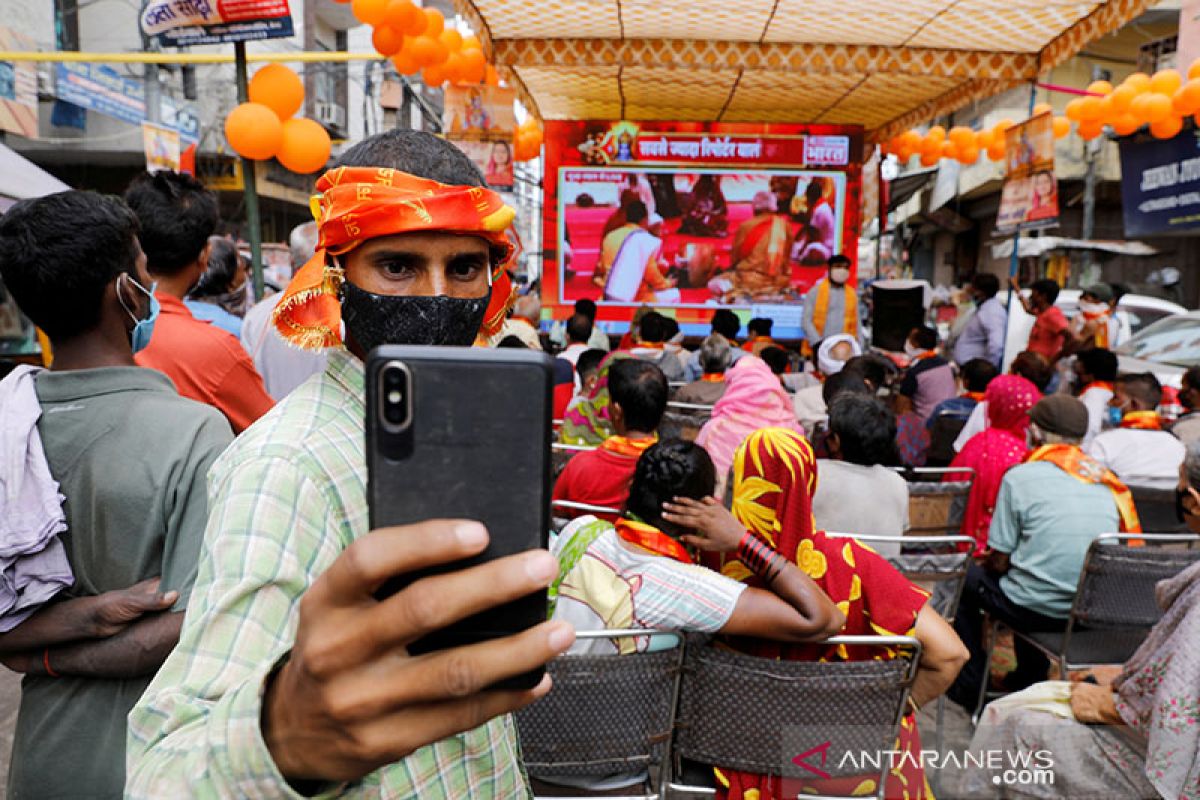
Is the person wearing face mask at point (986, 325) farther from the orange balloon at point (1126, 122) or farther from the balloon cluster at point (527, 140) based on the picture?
the balloon cluster at point (527, 140)

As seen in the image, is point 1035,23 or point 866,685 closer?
point 866,685

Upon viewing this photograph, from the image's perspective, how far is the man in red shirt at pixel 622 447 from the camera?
338 cm

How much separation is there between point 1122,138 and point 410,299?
608 inches

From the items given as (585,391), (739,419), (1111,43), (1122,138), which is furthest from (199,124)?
(1111,43)

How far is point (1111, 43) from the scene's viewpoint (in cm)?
1778

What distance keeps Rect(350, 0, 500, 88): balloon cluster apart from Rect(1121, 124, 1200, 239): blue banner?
34.0 ft

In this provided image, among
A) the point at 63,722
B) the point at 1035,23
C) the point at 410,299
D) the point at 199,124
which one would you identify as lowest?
the point at 63,722

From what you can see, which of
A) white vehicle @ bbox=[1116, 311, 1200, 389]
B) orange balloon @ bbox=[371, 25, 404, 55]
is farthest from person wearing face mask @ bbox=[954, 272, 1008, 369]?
orange balloon @ bbox=[371, 25, 404, 55]

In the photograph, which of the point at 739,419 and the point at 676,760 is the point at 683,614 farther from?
the point at 739,419

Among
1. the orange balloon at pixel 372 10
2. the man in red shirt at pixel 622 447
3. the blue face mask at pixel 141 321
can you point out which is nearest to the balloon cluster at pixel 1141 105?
the orange balloon at pixel 372 10

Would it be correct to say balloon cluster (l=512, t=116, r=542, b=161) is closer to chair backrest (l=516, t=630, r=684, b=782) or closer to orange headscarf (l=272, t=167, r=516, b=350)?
chair backrest (l=516, t=630, r=684, b=782)

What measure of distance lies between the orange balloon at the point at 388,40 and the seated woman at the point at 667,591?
5.31 m

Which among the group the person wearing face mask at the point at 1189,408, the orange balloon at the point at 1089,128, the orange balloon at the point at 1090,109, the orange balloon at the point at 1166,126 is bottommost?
the person wearing face mask at the point at 1189,408

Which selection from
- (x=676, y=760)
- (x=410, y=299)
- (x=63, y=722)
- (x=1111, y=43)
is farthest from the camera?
(x=1111, y=43)
